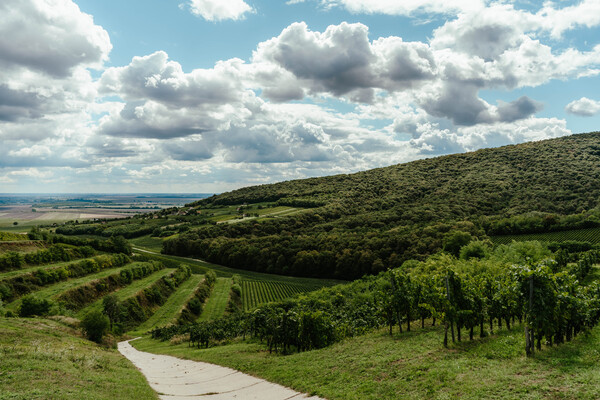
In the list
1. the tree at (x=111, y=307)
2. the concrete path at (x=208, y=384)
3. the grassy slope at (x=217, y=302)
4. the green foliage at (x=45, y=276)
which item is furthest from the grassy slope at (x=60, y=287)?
the concrete path at (x=208, y=384)

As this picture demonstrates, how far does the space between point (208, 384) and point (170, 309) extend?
181 ft

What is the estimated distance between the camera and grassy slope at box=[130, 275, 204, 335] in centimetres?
6512

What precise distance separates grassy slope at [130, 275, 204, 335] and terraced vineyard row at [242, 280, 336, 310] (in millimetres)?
16164

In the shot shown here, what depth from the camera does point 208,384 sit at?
23906mm

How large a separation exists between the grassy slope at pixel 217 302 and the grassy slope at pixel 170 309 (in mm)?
5461

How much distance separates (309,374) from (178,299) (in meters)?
67.2

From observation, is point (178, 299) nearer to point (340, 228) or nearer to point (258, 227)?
point (258, 227)

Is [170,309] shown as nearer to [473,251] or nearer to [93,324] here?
[93,324]

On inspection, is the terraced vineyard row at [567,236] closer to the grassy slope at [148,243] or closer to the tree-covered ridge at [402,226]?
the tree-covered ridge at [402,226]

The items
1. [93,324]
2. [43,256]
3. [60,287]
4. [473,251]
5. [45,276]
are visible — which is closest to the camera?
[93,324]

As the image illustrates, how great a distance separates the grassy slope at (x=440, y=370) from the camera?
14838 millimetres

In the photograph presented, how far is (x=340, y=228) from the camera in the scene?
17125 centimetres

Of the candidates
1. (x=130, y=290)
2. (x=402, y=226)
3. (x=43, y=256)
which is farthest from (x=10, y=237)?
(x=402, y=226)

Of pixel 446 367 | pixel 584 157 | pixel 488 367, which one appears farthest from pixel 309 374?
pixel 584 157
